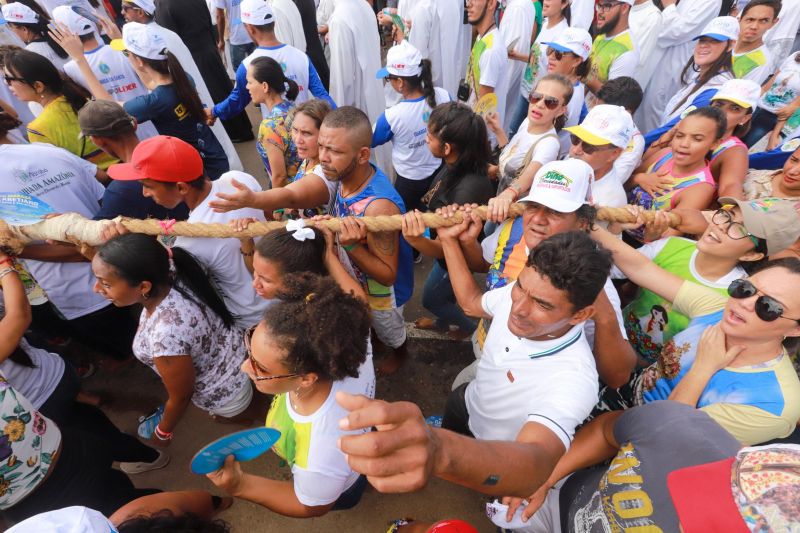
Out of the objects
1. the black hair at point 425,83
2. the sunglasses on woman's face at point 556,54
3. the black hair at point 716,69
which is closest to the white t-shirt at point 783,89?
the black hair at point 716,69

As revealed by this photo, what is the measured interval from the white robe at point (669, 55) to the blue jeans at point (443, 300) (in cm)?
396

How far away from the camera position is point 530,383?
5.90ft

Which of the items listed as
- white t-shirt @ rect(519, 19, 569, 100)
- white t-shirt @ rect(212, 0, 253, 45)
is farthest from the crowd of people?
white t-shirt @ rect(212, 0, 253, 45)

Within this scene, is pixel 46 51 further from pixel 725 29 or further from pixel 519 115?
pixel 725 29

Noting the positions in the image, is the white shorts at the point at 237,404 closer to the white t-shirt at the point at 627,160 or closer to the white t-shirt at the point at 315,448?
the white t-shirt at the point at 315,448

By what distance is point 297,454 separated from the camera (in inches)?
67.6

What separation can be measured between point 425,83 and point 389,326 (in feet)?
8.53

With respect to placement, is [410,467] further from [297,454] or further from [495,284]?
[495,284]

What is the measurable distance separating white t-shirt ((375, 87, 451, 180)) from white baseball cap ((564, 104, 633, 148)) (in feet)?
5.04

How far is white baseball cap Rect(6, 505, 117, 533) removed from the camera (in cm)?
108

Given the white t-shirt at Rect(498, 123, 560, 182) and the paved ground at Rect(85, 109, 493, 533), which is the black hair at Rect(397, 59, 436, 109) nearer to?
the white t-shirt at Rect(498, 123, 560, 182)

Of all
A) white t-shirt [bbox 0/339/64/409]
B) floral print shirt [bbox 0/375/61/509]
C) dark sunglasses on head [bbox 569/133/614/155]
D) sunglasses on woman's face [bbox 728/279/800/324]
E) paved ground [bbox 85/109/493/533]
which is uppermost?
dark sunglasses on head [bbox 569/133/614/155]

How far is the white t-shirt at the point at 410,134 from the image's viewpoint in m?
4.00

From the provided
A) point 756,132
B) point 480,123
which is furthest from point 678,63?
point 480,123
